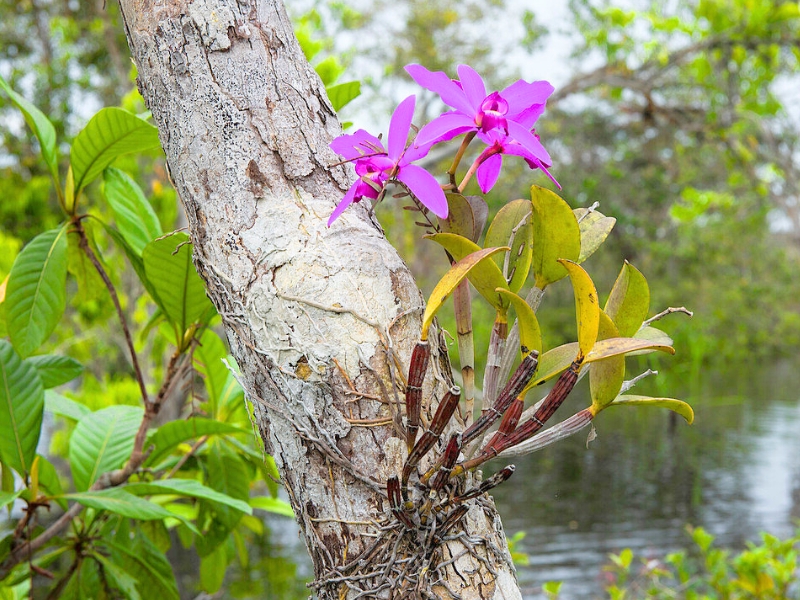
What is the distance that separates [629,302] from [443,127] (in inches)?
8.1

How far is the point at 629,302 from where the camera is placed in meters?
0.54

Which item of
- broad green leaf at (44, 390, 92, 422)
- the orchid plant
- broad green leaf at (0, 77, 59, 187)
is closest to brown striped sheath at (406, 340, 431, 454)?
the orchid plant

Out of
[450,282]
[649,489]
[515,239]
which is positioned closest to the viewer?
[450,282]

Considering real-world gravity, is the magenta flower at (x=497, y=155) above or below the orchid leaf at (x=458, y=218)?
above

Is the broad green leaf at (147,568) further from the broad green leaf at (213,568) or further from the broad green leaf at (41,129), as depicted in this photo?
the broad green leaf at (41,129)

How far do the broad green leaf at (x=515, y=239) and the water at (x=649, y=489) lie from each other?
2.58 metres

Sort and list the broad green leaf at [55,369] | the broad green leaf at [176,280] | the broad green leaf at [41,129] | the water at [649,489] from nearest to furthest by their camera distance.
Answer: the broad green leaf at [176,280], the broad green leaf at [41,129], the broad green leaf at [55,369], the water at [649,489]

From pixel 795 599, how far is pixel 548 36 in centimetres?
491

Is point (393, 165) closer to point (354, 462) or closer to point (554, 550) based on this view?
point (354, 462)

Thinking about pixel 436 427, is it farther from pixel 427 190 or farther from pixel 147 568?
pixel 147 568

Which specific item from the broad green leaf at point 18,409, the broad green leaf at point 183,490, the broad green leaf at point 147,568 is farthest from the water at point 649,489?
the broad green leaf at point 18,409

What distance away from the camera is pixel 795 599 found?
7.74 feet

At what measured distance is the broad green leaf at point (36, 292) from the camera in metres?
0.90

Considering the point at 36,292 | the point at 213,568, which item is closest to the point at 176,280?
the point at 36,292
